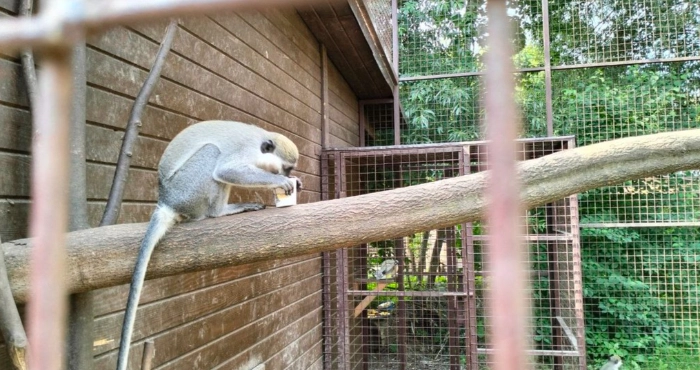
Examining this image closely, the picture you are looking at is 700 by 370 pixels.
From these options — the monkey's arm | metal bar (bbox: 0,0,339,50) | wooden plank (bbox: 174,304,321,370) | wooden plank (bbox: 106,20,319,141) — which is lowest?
wooden plank (bbox: 174,304,321,370)

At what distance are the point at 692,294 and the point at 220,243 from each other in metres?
7.15

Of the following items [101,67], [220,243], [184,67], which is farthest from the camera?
[184,67]

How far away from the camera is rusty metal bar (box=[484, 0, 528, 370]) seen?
0.44 m

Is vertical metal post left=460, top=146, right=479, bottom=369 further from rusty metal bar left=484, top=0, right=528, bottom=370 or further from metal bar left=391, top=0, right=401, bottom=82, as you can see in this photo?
rusty metal bar left=484, top=0, right=528, bottom=370

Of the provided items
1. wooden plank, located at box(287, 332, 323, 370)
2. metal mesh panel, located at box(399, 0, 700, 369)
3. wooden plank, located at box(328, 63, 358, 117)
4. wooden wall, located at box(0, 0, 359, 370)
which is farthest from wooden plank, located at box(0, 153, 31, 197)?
metal mesh panel, located at box(399, 0, 700, 369)

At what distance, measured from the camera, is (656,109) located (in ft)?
22.9

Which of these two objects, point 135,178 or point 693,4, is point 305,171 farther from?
point 693,4

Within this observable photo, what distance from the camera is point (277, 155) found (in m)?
2.61

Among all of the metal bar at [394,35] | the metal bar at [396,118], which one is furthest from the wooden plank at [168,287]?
the metal bar at [394,35]

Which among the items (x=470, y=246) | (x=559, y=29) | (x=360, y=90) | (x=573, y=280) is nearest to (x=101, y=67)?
(x=470, y=246)

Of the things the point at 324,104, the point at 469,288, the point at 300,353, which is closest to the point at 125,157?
the point at 300,353

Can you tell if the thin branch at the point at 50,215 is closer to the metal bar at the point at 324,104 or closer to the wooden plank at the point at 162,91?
the wooden plank at the point at 162,91

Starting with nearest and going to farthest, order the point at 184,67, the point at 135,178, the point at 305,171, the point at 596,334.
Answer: the point at 135,178
the point at 184,67
the point at 305,171
the point at 596,334

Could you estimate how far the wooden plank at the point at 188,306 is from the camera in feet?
6.86
